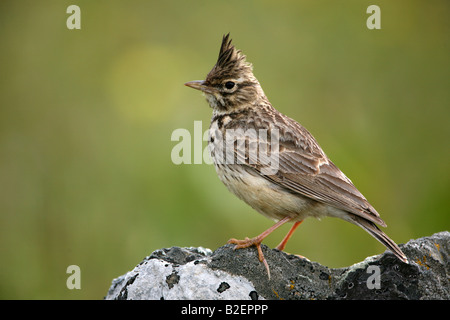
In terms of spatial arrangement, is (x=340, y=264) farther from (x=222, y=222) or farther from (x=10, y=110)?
(x=10, y=110)

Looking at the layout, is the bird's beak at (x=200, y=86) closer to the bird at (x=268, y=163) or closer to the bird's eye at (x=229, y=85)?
the bird at (x=268, y=163)

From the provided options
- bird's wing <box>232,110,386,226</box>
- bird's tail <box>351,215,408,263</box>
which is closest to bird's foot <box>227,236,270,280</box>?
bird's wing <box>232,110,386,226</box>

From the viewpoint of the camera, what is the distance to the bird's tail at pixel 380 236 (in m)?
4.78

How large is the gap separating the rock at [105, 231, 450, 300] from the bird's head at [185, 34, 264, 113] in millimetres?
2020

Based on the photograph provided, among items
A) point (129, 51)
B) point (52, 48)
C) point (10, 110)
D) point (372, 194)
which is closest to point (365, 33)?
point (372, 194)

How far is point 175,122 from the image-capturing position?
7965 millimetres

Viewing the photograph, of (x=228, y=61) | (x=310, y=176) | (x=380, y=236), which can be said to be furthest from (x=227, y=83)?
(x=380, y=236)

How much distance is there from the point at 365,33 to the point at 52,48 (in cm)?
485

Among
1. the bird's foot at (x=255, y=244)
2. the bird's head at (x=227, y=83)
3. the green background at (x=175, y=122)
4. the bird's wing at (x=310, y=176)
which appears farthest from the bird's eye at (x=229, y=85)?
the bird's foot at (x=255, y=244)

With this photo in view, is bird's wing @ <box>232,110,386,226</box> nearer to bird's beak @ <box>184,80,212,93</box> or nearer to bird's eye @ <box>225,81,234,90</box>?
bird's eye @ <box>225,81,234,90</box>

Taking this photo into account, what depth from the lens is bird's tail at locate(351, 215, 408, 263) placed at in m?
4.78

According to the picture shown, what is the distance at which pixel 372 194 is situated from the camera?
773 cm

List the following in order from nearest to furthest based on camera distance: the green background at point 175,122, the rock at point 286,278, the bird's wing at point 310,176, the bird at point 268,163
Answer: the rock at point 286,278, the bird's wing at point 310,176, the bird at point 268,163, the green background at point 175,122

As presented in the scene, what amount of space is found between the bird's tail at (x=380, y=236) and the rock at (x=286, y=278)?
0.10 m
